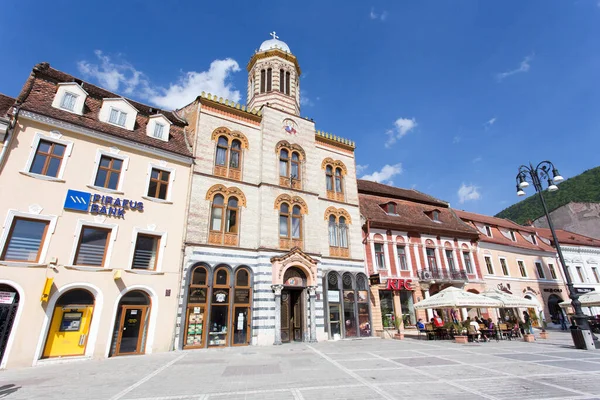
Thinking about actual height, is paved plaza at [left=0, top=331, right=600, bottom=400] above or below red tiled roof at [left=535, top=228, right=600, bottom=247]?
below

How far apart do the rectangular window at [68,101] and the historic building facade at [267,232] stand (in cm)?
623

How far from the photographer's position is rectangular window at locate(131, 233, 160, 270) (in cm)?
1505

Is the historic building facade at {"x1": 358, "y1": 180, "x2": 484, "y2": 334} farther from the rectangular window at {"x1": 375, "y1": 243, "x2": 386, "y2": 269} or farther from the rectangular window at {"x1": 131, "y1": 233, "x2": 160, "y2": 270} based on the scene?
the rectangular window at {"x1": 131, "y1": 233, "x2": 160, "y2": 270}

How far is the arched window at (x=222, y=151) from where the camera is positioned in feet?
64.0

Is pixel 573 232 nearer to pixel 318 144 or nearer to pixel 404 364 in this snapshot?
pixel 318 144

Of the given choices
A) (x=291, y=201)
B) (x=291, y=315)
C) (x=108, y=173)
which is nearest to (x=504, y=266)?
(x=291, y=315)

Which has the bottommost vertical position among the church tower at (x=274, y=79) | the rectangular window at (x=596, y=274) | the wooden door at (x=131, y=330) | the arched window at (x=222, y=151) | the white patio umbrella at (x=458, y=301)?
the wooden door at (x=131, y=330)

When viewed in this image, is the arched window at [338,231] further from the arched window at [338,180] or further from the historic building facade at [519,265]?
the historic building facade at [519,265]

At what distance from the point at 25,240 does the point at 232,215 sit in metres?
9.55

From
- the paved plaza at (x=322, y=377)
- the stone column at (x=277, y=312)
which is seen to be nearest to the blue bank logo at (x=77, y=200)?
the paved plaza at (x=322, y=377)

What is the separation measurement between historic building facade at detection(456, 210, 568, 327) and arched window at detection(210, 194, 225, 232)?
77.9ft

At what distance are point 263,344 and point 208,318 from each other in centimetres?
342

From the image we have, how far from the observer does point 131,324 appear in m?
14.2

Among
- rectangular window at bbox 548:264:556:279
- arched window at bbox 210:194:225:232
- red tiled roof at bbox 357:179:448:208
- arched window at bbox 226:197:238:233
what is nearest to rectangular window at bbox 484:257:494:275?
red tiled roof at bbox 357:179:448:208
